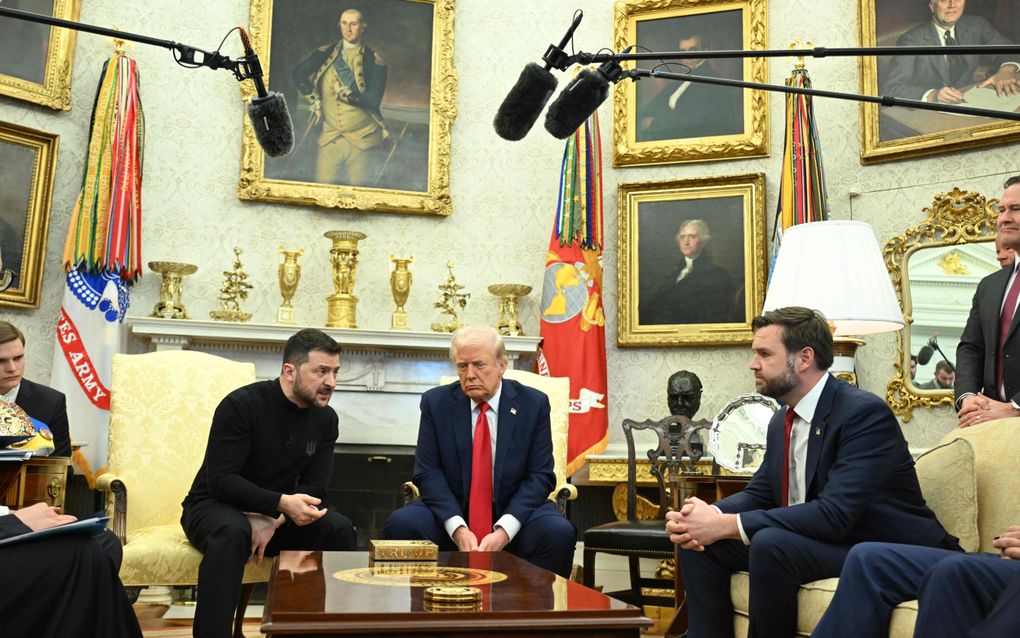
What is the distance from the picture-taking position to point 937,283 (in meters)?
6.09

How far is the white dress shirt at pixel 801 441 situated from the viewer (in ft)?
10.8

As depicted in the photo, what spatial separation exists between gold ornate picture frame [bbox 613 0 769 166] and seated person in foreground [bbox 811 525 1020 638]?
4.52 m

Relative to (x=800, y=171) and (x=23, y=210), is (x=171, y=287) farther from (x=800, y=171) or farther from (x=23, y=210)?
(x=800, y=171)

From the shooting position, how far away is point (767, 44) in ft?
22.6

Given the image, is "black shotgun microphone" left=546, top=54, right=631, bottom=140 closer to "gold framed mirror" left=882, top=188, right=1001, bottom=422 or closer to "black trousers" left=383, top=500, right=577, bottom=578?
"black trousers" left=383, top=500, right=577, bottom=578

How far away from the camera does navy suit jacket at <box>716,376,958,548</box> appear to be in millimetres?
3018

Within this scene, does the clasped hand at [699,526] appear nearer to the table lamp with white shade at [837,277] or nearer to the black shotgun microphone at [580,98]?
the table lamp with white shade at [837,277]

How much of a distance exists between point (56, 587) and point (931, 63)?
5926 millimetres

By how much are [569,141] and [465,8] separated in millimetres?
1501

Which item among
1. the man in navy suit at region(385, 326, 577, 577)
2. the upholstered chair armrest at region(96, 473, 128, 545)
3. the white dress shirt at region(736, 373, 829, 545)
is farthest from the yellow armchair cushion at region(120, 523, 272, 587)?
the white dress shirt at region(736, 373, 829, 545)

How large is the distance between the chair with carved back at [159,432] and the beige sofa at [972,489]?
2.26m

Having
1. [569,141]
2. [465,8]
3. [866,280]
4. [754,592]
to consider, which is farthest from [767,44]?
[754,592]

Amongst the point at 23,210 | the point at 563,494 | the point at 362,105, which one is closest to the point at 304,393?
the point at 563,494

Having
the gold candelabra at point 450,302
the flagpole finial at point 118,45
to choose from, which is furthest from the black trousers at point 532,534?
the flagpole finial at point 118,45
